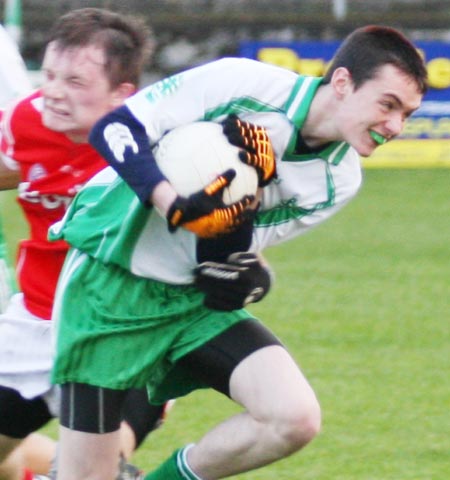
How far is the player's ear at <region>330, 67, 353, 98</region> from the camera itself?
388 cm

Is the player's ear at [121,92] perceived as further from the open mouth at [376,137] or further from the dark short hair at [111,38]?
the open mouth at [376,137]

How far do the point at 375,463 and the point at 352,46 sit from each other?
1915 mm

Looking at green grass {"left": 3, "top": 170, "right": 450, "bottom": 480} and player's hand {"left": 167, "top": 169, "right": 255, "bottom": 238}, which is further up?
player's hand {"left": 167, "top": 169, "right": 255, "bottom": 238}

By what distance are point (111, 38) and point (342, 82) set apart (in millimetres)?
789

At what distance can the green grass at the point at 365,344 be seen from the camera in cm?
543

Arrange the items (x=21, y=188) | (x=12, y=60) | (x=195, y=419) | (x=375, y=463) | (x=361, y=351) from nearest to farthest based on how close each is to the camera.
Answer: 1. (x=21, y=188)
2. (x=12, y=60)
3. (x=375, y=463)
4. (x=195, y=419)
5. (x=361, y=351)

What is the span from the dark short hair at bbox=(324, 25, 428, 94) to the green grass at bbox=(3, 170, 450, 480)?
5.77 feet

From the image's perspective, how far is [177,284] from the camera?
3.98m

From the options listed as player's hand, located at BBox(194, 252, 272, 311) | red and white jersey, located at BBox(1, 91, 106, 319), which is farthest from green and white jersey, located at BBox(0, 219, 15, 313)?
player's hand, located at BBox(194, 252, 272, 311)

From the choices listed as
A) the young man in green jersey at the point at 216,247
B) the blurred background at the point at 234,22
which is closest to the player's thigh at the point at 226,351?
the young man in green jersey at the point at 216,247

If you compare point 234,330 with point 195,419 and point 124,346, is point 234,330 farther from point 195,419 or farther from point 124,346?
point 195,419

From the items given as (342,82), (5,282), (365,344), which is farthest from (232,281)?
(365,344)

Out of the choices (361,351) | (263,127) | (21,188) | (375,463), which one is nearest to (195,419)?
(375,463)

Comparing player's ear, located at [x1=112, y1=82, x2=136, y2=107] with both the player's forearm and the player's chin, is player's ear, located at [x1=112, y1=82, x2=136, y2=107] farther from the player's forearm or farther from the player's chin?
the player's chin
